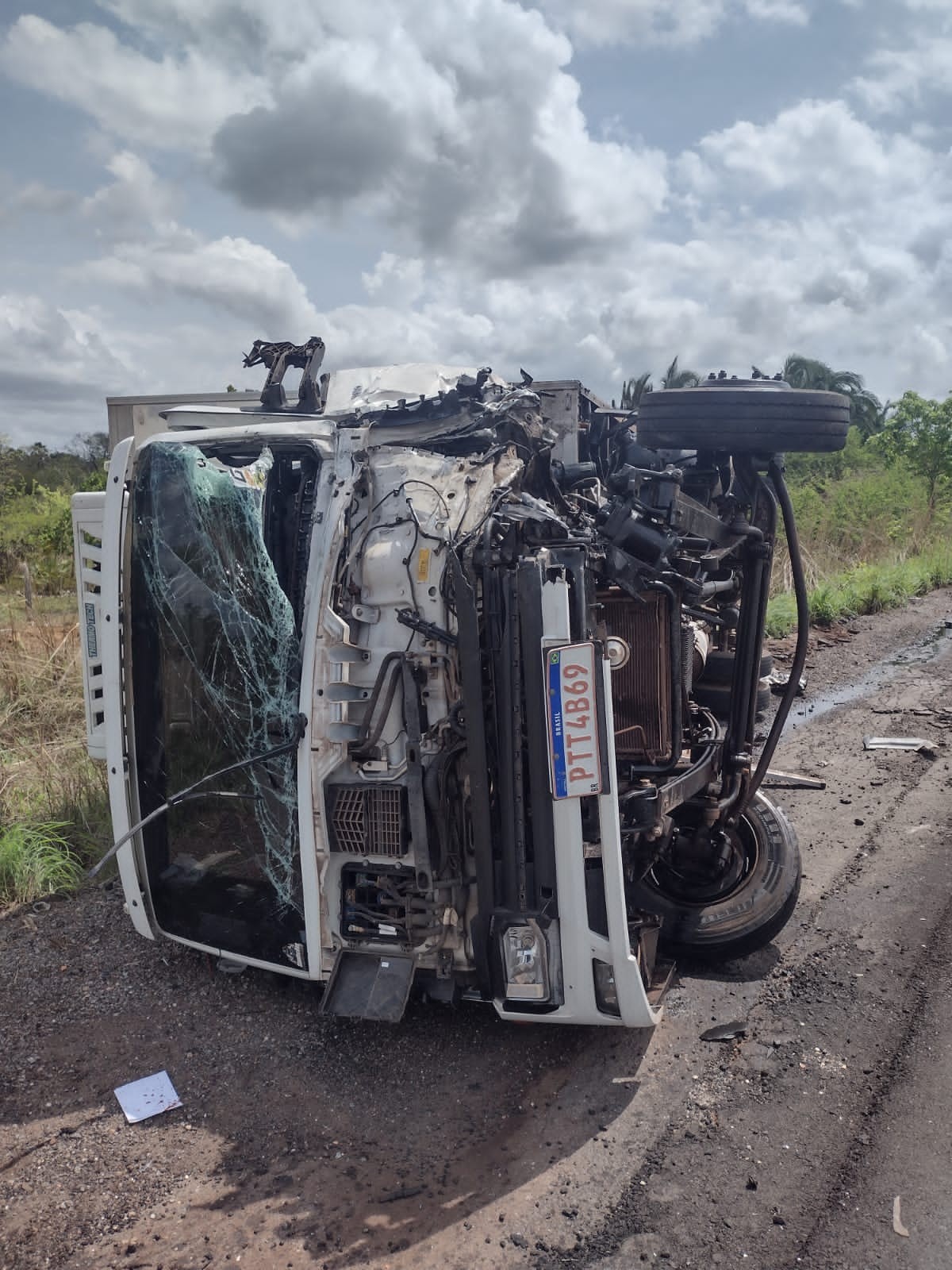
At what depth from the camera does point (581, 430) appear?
496 centimetres

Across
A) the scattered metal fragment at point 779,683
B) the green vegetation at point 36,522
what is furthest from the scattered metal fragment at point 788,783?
the green vegetation at point 36,522

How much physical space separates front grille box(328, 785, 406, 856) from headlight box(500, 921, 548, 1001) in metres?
0.47

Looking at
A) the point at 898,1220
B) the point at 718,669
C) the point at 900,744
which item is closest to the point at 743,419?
the point at 718,669

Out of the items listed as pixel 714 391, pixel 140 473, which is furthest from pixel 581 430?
pixel 140 473

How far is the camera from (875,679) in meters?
9.20

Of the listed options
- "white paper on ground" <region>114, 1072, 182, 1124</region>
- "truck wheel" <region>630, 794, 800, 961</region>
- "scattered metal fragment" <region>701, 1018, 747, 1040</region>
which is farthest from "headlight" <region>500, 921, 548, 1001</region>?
"white paper on ground" <region>114, 1072, 182, 1124</region>

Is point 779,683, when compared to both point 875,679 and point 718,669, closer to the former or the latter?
point 718,669

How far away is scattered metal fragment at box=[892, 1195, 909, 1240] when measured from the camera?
253 cm

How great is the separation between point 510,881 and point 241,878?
3.51 ft

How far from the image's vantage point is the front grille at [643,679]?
375 centimetres

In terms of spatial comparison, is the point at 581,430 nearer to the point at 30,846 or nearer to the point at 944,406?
the point at 30,846

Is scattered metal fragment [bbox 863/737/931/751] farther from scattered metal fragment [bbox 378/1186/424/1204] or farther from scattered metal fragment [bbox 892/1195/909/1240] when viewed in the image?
scattered metal fragment [bbox 378/1186/424/1204]

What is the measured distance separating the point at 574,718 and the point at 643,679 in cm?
82

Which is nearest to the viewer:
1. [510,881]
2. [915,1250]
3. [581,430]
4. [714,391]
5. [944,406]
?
[915,1250]
